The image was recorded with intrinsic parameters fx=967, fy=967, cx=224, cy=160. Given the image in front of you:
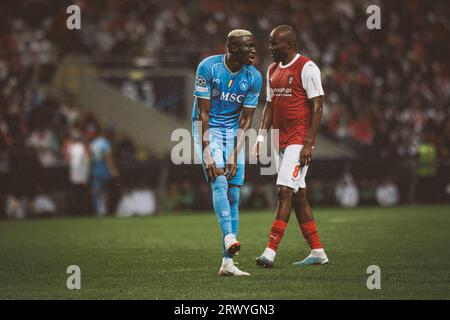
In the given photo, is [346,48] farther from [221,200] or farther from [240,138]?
[221,200]

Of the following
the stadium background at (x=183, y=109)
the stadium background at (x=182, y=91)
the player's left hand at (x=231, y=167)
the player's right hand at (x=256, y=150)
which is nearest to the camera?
the player's left hand at (x=231, y=167)

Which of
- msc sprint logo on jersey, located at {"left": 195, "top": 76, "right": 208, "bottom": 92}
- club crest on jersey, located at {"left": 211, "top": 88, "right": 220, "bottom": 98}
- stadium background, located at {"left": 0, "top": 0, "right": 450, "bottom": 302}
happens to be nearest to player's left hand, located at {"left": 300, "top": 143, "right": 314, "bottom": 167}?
club crest on jersey, located at {"left": 211, "top": 88, "right": 220, "bottom": 98}

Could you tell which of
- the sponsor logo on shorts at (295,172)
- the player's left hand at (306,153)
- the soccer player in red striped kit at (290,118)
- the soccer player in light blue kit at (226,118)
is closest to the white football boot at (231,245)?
the soccer player in light blue kit at (226,118)

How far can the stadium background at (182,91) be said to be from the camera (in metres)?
24.3

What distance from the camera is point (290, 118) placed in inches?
421

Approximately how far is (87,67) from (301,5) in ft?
24.5

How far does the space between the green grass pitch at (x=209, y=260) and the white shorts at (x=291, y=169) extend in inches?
36.5

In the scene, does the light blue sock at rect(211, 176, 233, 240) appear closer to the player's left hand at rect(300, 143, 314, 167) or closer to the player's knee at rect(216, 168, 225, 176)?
the player's knee at rect(216, 168, 225, 176)

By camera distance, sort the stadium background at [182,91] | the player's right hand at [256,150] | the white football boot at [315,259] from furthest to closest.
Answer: the stadium background at [182,91] < the white football boot at [315,259] < the player's right hand at [256,150]

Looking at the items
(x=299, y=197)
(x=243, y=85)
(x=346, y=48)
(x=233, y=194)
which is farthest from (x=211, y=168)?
(x=346, y=48)

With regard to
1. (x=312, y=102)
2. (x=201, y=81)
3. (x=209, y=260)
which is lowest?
(x=209, y=260)

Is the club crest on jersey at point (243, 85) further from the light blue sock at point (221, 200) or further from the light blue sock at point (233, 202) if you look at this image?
the light blue sock at point (233, 202)

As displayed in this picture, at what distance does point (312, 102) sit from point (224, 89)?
1.03m

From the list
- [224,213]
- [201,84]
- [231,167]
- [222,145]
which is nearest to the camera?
[224,213]
